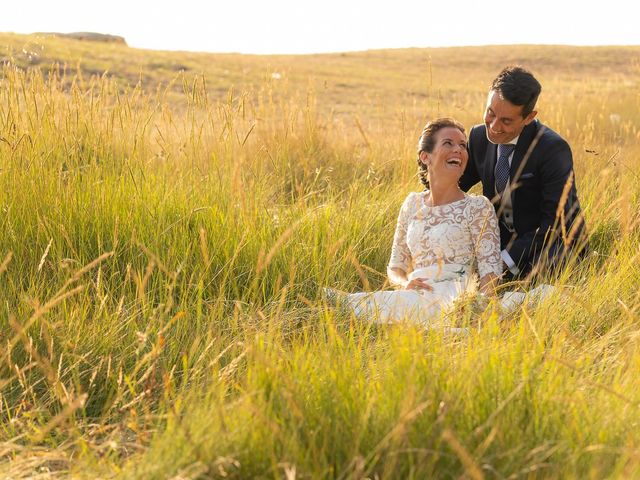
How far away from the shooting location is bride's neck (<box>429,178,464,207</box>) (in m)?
3.86

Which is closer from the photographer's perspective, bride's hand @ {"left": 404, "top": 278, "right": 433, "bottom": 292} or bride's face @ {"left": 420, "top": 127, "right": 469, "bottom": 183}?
bride's hand @ {"left": 404, "top": 278, "right": 433, "bottom": 292}

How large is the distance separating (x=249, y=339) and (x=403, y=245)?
60.4 inches

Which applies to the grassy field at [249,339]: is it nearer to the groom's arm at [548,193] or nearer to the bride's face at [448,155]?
the groom's arm at [548,193]

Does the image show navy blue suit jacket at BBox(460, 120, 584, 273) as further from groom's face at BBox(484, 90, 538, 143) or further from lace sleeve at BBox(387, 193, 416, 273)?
lace sleeve at BBox(387, 193, 416, 273)

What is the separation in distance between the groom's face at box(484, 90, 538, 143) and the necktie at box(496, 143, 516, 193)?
0.09 metres

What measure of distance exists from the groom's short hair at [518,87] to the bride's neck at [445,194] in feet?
1.61

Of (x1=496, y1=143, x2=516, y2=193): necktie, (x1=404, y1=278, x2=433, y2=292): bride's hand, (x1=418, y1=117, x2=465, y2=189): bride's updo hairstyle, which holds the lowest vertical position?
(x1=404, y1=278, x2=433, y2=292): bride's hand

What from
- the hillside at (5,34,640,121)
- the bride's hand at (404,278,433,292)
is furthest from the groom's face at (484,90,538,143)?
Answer: the hillside at (5,34,640,121)

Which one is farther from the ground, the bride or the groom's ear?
the groom's ear

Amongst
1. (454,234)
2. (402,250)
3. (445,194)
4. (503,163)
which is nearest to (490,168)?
(503,163)

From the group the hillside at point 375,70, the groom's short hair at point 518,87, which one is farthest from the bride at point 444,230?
the hillside at point 375,70

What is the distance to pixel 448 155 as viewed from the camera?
12.3ft

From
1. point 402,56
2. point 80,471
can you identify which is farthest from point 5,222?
point 402,56

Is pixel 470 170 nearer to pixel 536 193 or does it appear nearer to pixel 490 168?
pixel 490 168
